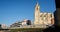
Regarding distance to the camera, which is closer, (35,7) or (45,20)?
(35,7)

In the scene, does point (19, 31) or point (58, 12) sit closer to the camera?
point (58, 12)

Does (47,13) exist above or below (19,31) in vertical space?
above

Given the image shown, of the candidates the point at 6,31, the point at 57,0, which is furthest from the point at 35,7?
the point at 57,0

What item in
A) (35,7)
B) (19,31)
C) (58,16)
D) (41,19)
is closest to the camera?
(58,16)

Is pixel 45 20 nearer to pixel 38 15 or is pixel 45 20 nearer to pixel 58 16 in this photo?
pixel 38 15

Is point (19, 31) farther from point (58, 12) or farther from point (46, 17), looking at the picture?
point (46, 17)

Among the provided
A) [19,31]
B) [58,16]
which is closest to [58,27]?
[58,16]

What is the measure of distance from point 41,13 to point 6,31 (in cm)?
4647

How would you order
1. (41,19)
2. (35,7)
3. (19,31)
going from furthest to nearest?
(41,19)
(35,7)
(19,31)

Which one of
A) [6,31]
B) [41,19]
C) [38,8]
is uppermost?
[38,8]

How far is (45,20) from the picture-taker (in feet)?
209

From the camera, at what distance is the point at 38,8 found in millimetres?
58781

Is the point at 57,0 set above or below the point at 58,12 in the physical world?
above

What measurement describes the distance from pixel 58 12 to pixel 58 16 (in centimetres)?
6
